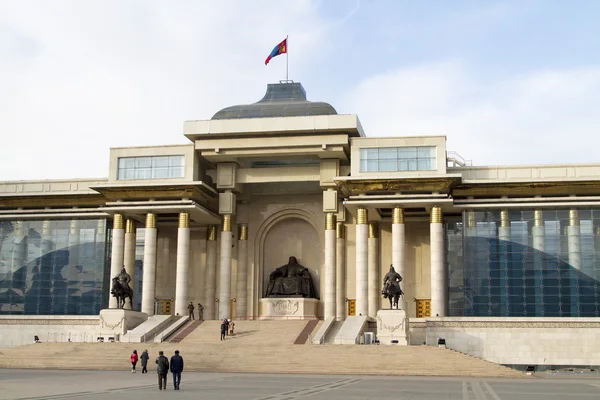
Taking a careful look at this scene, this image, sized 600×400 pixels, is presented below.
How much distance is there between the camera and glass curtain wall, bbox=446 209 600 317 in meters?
52.8

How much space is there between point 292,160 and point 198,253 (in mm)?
10697

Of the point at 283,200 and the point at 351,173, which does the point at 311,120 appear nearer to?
the point at 351,173

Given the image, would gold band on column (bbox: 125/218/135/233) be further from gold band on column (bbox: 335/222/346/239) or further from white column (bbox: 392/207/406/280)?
white column (bbox: 392/207/406/280)

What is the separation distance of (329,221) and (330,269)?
133 inches

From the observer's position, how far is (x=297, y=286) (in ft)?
198

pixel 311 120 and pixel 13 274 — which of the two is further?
pixel 13 274

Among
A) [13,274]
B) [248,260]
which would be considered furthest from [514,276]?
[13,274]

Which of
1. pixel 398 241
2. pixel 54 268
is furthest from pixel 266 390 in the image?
pixel 54 268

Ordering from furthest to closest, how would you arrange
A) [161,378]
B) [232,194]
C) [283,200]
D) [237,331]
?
[283,200]
[232,194]
[237,331]
[161,378]

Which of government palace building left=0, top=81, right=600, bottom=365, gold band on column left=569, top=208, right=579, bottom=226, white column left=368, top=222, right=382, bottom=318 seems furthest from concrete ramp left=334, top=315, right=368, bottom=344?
gold band on column left=569, top=208, right=579, bottom=226

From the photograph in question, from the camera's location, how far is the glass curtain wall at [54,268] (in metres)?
60.4

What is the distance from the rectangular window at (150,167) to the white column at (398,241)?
1532 cm

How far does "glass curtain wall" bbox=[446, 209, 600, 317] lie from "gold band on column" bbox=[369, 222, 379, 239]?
657 cm

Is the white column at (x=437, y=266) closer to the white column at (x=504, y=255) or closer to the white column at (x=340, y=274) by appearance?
the white column at (x=504, y=255)
